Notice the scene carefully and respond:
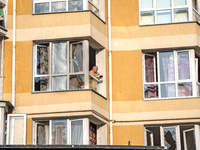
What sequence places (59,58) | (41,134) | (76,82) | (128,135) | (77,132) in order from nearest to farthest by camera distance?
1. (77,132)
2. (41,134)
3. (76,82)
4. (59,58)
5. (128,135)

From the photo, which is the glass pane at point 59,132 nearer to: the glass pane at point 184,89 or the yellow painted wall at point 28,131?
the yellow painted wall at point 28,131

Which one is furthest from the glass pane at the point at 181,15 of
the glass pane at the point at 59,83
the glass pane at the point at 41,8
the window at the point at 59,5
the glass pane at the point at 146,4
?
the glass pane at the point at 59,83

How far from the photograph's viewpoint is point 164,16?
85.2 feet

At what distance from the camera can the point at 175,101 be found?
2438cm

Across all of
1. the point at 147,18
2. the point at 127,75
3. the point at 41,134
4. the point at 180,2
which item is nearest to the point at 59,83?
the point at 41,134

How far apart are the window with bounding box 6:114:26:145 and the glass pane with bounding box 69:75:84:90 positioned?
211cm

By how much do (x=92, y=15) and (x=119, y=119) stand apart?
4183 millimetres

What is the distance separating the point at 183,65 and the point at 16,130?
7182 millimetres

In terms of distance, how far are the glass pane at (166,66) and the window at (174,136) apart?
2.06m

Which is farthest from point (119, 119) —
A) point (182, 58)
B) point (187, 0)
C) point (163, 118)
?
point (187, 0)

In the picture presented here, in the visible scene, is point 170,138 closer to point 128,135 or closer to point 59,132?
point 128,135

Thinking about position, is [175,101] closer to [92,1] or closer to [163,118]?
[163,118]

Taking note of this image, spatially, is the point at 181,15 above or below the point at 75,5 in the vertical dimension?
below

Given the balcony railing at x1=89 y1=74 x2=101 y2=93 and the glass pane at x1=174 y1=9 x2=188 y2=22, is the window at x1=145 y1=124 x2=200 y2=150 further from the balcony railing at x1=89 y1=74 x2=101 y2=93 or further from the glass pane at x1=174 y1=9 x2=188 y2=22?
the glass pane at x1=174 y1=9 x2=188 y2=22
